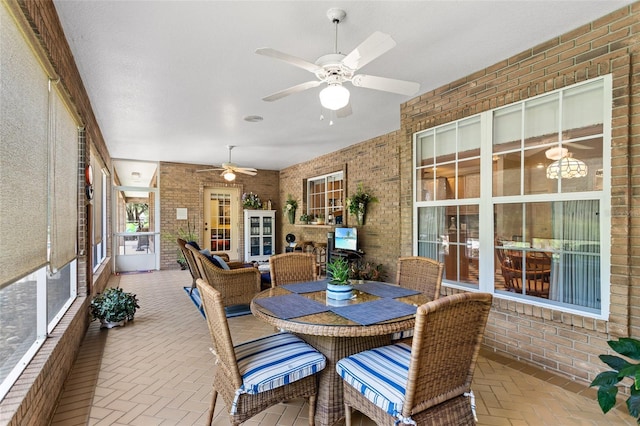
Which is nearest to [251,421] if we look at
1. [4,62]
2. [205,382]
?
[205,382]

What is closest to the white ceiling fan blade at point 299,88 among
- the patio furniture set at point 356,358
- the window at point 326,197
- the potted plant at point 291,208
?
the patio furniture set at point 356,358

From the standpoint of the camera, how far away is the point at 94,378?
2611mm

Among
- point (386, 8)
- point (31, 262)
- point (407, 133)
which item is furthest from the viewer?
point (407, 133)

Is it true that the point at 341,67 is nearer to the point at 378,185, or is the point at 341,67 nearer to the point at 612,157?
the point at 612,157

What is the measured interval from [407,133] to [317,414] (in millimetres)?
3279

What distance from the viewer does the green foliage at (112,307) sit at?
3.67m

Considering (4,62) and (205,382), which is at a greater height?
(4,62)

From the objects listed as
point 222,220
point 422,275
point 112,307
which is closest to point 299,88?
point 422,275

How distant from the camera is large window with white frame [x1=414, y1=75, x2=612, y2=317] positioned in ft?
8.23

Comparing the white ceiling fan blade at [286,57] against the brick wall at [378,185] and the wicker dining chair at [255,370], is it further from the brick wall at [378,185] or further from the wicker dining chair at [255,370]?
the brick wall at [378,185]

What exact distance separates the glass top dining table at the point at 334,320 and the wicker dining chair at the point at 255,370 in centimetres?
11

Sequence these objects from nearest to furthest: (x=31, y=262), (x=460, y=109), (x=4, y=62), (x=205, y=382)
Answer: (x=4, y=62)
(x=31, y=262)
(x=205, y=382)
(x=460, y=109)

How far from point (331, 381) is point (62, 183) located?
255 centimetres

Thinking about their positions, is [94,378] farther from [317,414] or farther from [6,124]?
[6,124]
